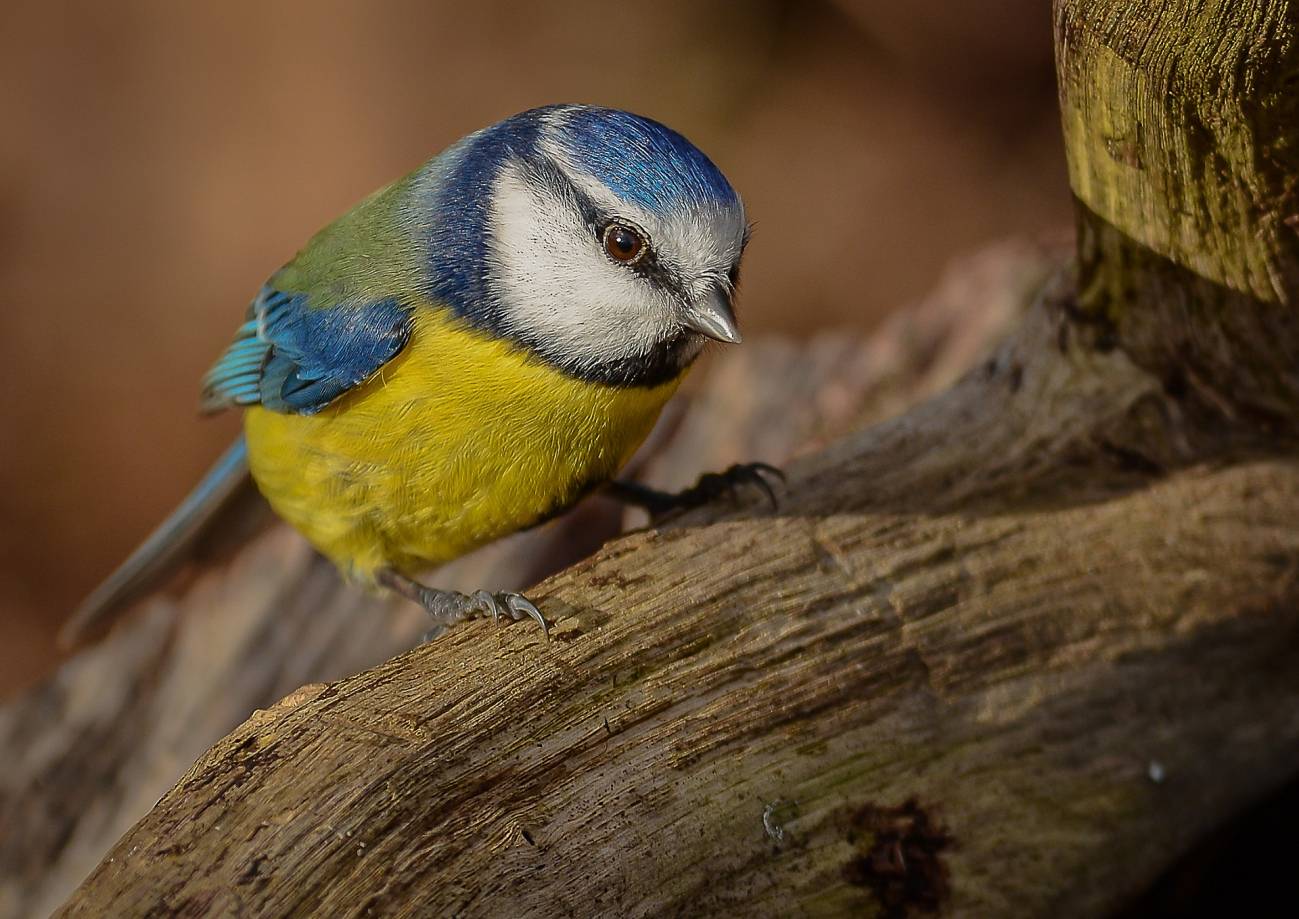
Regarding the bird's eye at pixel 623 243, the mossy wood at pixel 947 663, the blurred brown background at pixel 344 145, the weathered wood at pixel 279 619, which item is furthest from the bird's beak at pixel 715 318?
the blurred brown background at pixel 344 145

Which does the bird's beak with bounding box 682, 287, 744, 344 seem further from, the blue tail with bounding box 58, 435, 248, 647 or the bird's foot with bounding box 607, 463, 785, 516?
the blue tail with bounding box 58, 435, 248, 647

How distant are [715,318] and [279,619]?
6.97 feet

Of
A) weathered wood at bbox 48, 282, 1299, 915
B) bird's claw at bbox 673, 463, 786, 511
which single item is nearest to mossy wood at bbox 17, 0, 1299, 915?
weathered wood at bbox 48, 282, 1299, 915

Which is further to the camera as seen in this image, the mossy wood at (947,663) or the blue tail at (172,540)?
the blue tail at (172,540)

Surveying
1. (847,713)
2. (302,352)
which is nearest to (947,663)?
(847,713)

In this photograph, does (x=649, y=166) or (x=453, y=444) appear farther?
(x=453, y=444)

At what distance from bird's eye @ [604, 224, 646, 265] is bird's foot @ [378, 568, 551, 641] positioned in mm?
715

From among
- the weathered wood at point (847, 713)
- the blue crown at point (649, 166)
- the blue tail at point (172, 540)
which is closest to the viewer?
the weathered wood at point (847, 713)

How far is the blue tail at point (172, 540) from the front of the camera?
3.67 metres

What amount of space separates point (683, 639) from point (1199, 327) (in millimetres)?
1471

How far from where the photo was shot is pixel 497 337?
2.67m

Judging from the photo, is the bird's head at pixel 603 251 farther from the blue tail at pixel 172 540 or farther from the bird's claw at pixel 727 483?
the blue tail at pixel 172 540

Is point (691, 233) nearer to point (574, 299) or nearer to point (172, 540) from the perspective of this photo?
point (574, 299)

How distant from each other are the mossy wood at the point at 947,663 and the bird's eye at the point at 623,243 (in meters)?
0.63
